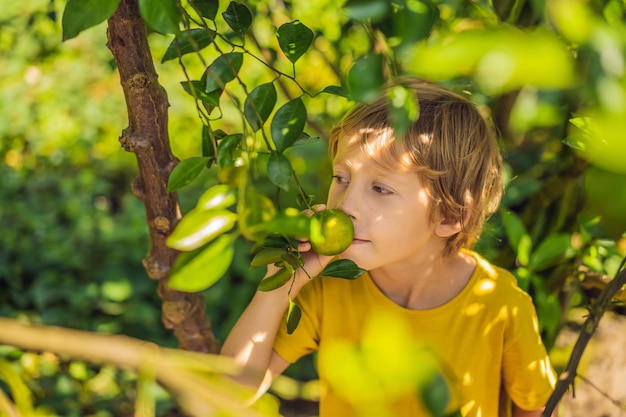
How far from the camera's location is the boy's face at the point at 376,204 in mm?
1179

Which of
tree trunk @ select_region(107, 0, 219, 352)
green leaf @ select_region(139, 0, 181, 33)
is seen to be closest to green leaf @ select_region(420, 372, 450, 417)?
green leaf @ select_region(139, 0, 181, 33)

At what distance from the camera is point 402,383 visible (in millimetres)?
412

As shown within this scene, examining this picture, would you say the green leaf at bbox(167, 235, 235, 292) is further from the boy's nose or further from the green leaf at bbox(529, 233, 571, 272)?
the green leaf at bbox(529, 233, 571, 272)

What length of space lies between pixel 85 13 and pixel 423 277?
2.99 feet

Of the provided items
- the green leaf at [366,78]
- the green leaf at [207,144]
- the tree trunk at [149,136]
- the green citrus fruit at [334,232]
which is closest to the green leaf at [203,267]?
the green leaf at [366,78]

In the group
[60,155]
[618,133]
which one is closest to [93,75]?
[60,155]

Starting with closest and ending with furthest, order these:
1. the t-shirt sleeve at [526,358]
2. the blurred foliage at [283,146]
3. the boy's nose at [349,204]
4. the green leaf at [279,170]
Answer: the blurred foliage at [283,146] < the green leaf at [279,170] < the boy's nose at [349,204] < the t-shirt sleeve at [526,358]

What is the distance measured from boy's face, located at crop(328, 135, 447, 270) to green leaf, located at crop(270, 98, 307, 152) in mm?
316

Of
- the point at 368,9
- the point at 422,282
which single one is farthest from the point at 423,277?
the point at 368,9

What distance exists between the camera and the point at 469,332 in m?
1.38

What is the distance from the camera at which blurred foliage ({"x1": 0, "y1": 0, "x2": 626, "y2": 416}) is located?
→ 1.32 feet

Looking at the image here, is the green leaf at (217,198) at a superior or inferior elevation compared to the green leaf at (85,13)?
inferior

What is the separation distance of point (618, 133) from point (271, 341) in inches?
40.0

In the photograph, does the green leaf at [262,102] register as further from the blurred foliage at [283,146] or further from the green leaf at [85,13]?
the green leaf at [85,13]
